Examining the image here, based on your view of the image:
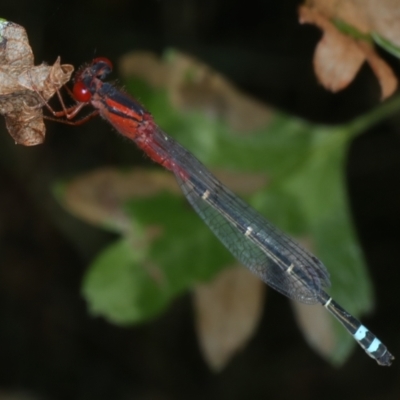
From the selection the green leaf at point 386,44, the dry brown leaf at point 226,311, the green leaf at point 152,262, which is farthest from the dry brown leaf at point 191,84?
the green leaf at point 386,44

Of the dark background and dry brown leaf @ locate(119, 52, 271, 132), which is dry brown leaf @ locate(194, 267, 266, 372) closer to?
dry brown leaf @ locate(119, 52, 271, 132)

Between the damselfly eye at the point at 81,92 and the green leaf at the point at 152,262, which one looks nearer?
the damselfly eye at the point at 81,92

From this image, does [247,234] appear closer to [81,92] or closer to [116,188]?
[116,188]

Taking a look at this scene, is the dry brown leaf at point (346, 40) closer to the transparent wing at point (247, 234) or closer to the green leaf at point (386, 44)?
the green leaf at point (386, 44)

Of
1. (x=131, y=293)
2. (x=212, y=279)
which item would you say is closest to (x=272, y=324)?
(x=212, y=279)

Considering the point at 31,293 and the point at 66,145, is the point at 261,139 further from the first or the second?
the point at 31,293

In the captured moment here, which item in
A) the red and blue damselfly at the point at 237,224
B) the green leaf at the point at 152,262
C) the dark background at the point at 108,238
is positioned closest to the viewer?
the red and blue damselfly at the point at 237,224

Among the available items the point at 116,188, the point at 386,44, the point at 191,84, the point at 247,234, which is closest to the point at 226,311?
the point at 247,234
